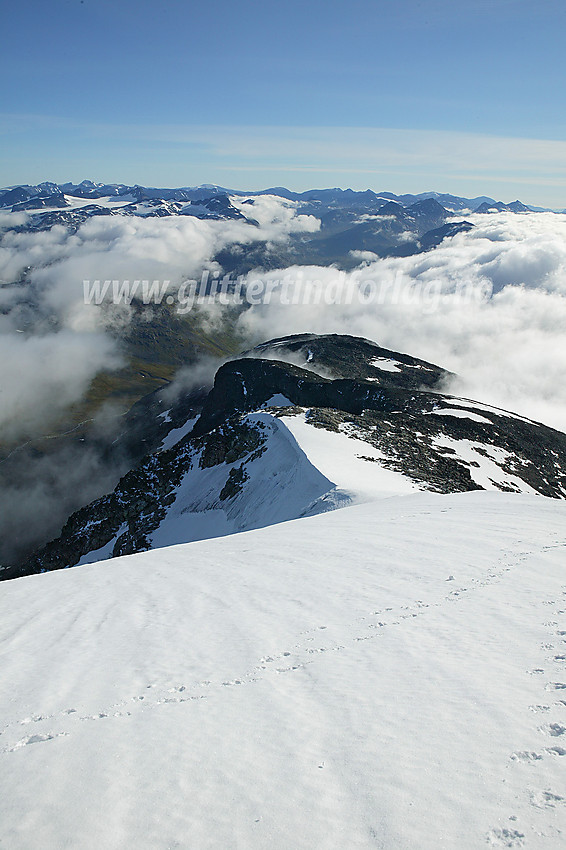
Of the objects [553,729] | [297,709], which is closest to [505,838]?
[553,729]

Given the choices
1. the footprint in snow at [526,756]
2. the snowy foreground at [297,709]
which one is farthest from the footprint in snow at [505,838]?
the footprint in snow at [526,756]

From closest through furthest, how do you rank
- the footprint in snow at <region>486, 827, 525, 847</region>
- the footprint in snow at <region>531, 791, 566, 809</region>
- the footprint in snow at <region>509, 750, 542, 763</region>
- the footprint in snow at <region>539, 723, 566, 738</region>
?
the footprint in snow at <region>486, 827, 525, 847</region>
the footprint in snow at <region>531, 791, 566, 809</region>
the footprint in snow at <region>509, 750, 542, 763</region>
the footprint in snow at <region>539, 723, 566, 738</region>

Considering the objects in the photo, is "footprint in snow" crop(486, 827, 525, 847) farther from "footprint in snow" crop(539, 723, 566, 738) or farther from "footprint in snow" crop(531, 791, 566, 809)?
"footprint in snow" crop(539, 723, 566, 738)

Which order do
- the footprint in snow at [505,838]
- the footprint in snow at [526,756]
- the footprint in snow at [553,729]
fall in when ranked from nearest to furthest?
the footprint in snow at [505,838], the footprint in snow at [526,756], the footprint in snow at [553,729]

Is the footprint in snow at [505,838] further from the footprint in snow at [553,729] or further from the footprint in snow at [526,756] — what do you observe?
the footprint in snow at [553,729]

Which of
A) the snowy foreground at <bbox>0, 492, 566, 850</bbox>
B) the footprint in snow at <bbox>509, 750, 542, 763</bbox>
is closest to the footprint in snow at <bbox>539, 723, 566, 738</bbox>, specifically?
the snowy foreground at <bbox>0, 492, 566, 850</bbox>

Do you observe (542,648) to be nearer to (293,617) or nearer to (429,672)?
(429,672)

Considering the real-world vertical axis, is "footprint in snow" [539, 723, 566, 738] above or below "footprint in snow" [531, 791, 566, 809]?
below

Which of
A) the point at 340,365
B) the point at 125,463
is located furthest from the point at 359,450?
the point at 125,463
